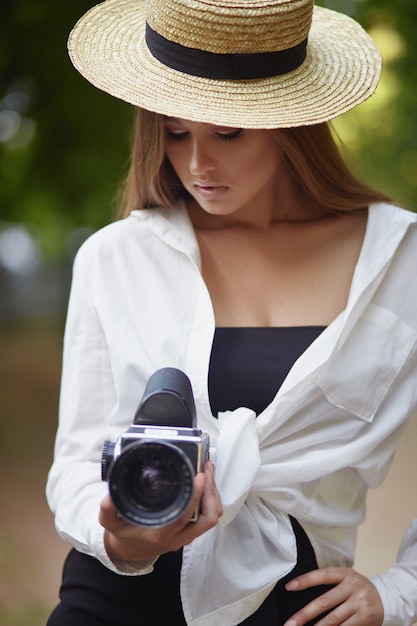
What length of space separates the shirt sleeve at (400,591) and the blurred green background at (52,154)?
1308mm

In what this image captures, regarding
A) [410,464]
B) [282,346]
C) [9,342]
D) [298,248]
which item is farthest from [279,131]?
[9,342]

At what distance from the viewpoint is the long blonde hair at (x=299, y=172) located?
234 centimetres

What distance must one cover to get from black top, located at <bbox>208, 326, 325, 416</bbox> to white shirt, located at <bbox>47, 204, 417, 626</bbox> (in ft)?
0.21

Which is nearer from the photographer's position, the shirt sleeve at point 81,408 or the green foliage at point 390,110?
the shirt sleeve at point 81,408

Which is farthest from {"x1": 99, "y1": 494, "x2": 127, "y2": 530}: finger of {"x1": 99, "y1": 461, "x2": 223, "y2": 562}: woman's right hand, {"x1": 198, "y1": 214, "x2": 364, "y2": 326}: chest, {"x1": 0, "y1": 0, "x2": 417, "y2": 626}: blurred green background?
{"x1": 0, "y1": 0, "x2": 417, "y2": 626}: blurred green background

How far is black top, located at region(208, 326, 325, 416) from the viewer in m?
2.24

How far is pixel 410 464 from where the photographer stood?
643 cm

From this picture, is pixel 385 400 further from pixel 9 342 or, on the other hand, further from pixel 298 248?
pixel 9 342

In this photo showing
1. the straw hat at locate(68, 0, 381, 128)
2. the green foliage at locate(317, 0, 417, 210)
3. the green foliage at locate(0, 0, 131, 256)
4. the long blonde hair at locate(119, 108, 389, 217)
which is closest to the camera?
the straw hat at locate(68, 0, 381, 128)

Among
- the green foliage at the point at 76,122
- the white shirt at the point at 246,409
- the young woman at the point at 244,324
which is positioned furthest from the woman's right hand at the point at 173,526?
the green foliage at the point at 76,122

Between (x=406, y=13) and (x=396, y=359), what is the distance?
2804 mm

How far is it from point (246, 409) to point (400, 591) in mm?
567

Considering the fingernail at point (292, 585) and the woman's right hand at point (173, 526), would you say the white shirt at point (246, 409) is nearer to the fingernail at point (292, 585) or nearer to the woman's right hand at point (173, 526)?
the fingernail at point (292, 585)

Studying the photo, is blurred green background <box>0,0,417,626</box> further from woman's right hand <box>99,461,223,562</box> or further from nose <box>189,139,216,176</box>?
woman's right hand <box>99,461,223,562</box>
